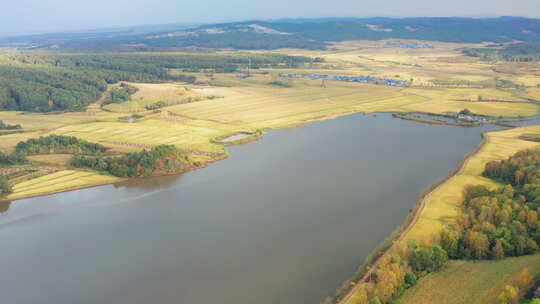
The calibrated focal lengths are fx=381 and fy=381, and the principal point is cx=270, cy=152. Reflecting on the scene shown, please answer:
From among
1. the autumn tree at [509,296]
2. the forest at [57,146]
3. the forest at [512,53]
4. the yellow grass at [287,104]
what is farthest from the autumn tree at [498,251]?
the forest at [512,53]

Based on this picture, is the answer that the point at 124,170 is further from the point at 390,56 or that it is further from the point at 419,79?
the point at 390,56

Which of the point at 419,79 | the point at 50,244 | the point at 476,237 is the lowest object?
the point at 50,244

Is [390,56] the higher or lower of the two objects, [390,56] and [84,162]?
the higher

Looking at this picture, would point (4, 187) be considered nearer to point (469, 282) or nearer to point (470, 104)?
point (469, 282)

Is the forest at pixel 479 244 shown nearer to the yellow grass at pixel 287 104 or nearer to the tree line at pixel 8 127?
the yellow grass at pixel 287 104

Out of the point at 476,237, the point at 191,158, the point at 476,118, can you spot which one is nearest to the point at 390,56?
the point at 476,118

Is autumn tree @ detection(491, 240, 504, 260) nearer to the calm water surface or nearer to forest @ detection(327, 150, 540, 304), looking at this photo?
forest @ detection(327, 150, 540, 304)
